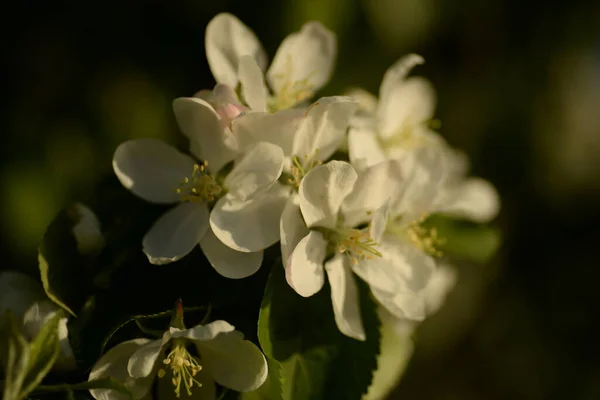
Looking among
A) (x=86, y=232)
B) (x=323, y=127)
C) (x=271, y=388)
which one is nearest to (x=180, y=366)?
(x=271, y=388)

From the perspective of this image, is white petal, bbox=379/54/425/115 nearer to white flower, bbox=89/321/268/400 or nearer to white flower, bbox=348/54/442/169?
white flower, bbox=348/54/442/169

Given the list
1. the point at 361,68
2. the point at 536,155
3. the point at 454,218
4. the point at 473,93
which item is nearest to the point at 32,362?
the point at 454,218

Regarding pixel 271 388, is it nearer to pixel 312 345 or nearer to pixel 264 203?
pixel 312 345

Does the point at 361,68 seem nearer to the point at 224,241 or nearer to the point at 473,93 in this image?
the point at 473,93

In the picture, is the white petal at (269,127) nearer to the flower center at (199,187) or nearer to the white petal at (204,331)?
the flower center at (199,187)

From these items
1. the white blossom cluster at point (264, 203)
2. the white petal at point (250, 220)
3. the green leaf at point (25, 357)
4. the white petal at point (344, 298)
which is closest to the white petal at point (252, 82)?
the white blossom cluster at point (264, 203)
